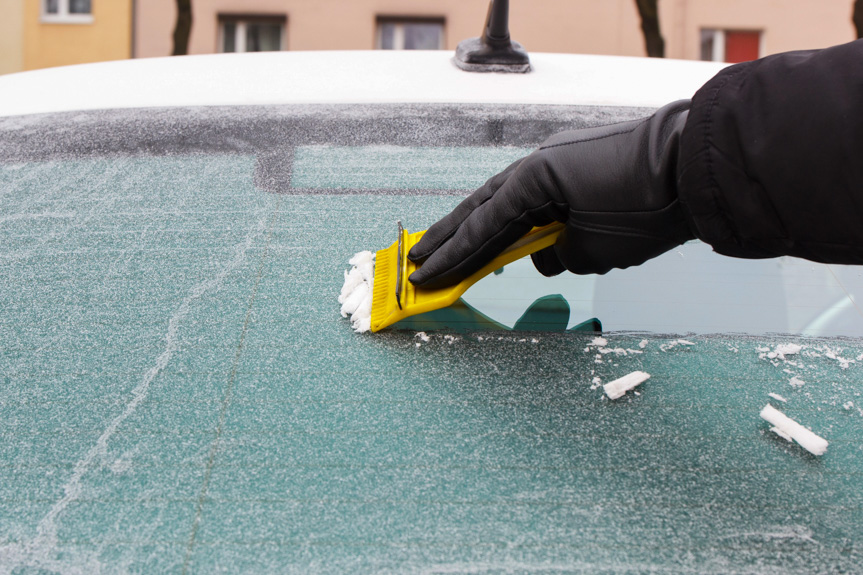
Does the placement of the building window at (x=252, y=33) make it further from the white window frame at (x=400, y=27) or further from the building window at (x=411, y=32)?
the building window at (x=411, y=32)

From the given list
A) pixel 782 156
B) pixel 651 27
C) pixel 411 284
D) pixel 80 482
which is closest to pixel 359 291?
pixel 411 284

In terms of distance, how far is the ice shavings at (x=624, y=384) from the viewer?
112 centimetres

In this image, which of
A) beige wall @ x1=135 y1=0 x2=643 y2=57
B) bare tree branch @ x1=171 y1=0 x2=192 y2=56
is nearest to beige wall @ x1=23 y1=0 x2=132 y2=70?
beige wall @ x1=135 y1=0 x2=643 y2=57

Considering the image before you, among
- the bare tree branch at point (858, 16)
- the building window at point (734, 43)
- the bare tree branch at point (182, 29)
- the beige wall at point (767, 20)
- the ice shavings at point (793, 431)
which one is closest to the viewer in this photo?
the ice shavings at point (793, 431)

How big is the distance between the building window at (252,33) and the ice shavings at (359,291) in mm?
13533

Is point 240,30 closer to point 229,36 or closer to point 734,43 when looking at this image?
point 229,36

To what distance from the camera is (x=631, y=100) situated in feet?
5.80

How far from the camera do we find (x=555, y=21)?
1375 cm

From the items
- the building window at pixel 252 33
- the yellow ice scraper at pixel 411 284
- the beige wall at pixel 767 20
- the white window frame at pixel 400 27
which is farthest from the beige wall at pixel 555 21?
the yellow ice scraper at pixel 411 284

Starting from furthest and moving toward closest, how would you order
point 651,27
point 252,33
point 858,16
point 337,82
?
point 252,33
point 651,27
point 858,16
point 337,82

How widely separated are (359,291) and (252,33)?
14020 mm

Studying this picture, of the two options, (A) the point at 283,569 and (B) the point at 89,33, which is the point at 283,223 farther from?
(B) the point at 89,33

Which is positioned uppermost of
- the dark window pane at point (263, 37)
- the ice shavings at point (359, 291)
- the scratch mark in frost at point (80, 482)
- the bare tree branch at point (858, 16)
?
the bare tree branch at point (858, 16)

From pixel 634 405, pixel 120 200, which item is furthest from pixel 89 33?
pixel 634 405
